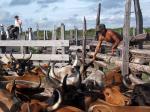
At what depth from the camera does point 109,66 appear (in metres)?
17.1

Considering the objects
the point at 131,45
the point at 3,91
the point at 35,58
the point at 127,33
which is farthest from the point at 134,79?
the point at 35,58

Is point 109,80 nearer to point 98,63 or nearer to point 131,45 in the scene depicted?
point 131,45

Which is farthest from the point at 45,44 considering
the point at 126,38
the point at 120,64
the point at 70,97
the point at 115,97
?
the point at 70,97

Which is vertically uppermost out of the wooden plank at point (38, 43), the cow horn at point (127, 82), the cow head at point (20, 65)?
the wooden plank at point (38, 43)

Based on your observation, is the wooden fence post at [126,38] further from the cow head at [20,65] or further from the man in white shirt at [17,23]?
the man in white shirt at [17,23]

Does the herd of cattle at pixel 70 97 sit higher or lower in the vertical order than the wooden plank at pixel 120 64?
lower

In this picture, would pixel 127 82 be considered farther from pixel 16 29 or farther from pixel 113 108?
pixel 16 29

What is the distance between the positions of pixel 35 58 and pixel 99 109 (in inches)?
482

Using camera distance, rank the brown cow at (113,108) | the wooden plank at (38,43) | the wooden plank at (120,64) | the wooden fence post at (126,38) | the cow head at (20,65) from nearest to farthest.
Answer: the brown cow at (113,108)
the wooden fence post at (126,38)
the wooden plank at (120,64)
the cow head at (20,65)
the wooden plank at (38,43)

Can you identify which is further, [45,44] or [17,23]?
[17,23]

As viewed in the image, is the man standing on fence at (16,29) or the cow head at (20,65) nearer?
the cow head at (20,65)

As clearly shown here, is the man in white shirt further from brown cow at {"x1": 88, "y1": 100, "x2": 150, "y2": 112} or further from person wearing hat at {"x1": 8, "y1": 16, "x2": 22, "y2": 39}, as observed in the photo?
brown cow at {"x1": 88, "y1": 100, "x2": 150, "y2": 112}

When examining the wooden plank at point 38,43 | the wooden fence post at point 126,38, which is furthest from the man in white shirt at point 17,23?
the wooden fence post at point 126,38

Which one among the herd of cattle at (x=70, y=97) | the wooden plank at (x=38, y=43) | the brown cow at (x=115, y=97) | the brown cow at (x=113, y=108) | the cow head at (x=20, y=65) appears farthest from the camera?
the wooden plank at (x=38, y=43)
